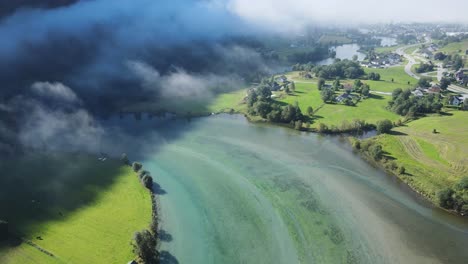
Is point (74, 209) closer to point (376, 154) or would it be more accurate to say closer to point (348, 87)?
point (376, 154)

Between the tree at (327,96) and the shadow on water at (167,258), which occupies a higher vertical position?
the tree at (327,96)

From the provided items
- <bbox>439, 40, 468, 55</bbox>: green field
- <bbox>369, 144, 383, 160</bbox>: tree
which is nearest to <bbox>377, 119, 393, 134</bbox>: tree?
<bbox>369, 144, 383, 160</bbox>: tree

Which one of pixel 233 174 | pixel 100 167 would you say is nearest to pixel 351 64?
pixel 233 174

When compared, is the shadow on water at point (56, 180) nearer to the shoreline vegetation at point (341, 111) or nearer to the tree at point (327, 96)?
the shoreline vegetation at point (341, 111)

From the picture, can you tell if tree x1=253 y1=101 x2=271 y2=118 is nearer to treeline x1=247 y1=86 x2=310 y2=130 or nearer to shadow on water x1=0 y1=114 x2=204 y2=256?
treeline x1=247 y1=86 x2=310 y2=130

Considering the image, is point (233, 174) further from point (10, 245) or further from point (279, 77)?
point (279, 77)

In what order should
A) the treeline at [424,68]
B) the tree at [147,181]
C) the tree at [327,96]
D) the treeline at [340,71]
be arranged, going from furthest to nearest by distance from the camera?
the treeline at [424,68]
the treeline at [340,71]
the tree at [327,96]
the tree at [147,181]

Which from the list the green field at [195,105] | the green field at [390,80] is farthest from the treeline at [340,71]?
the green field at [195,105]

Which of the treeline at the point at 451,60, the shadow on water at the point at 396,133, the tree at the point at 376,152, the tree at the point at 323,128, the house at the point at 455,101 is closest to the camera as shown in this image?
the tree at the point at 376,152
